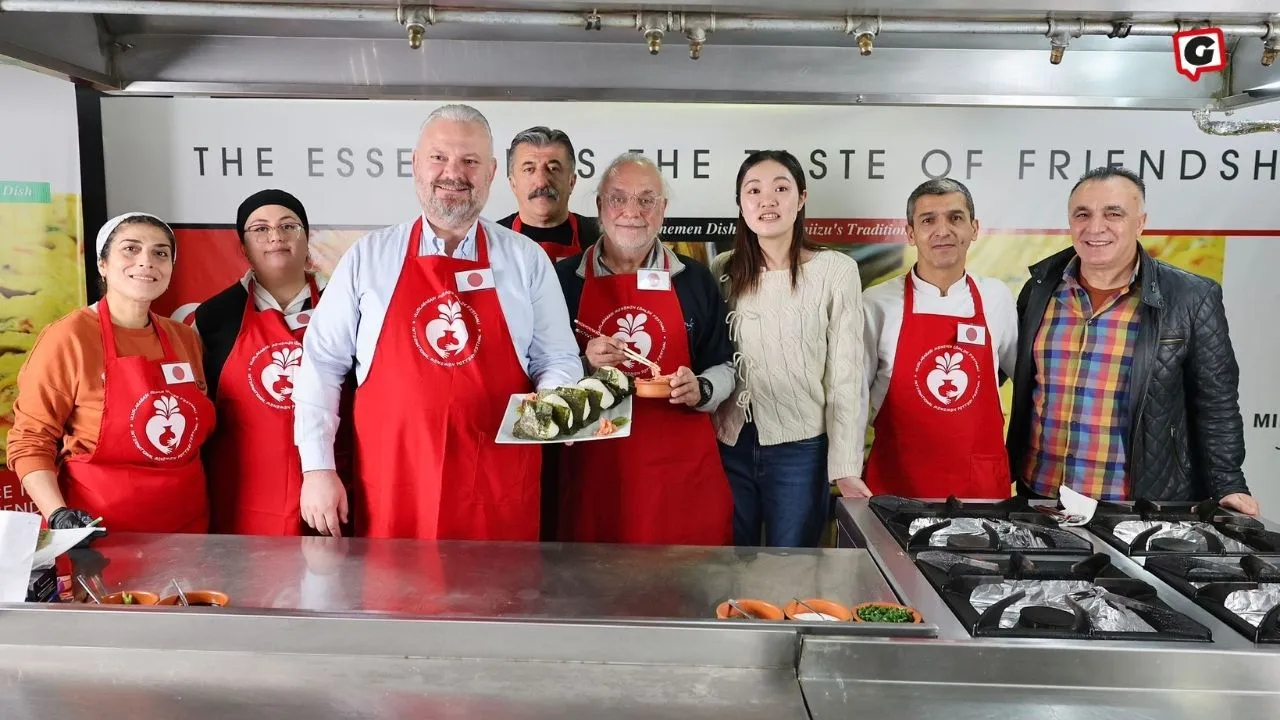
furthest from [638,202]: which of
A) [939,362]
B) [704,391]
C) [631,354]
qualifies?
[939,362]

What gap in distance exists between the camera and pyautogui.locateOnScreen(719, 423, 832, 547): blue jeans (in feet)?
10.2

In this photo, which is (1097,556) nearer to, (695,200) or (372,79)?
(695,200)

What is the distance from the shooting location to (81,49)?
8.52 ft

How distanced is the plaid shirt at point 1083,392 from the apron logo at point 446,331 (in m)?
1.90

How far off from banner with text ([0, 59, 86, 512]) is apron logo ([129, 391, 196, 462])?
95 cm

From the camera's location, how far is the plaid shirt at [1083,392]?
296 centimetres

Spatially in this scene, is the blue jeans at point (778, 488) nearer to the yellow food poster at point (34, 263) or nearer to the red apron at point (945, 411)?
the red apron at point (945, 411)

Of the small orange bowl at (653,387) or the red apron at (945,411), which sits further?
the red apron at (945,411)

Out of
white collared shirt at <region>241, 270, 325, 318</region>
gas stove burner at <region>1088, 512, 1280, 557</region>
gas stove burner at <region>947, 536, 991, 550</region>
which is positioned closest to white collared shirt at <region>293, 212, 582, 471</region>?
white collared shirt at <region>241, 270, 325, 318</region>

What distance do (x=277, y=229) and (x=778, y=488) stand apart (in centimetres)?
195

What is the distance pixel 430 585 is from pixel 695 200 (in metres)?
2.04

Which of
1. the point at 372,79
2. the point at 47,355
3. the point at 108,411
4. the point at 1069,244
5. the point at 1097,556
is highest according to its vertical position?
the point at 372,79

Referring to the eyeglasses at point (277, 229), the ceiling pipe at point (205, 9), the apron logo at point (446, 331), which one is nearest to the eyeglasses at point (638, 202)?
the apron logo at point (446, 331)

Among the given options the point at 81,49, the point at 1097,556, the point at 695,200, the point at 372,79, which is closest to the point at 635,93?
the point at 695,200
